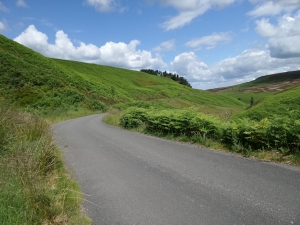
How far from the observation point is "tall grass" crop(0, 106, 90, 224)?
4145 mm

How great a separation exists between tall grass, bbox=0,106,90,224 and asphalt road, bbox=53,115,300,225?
503 mm

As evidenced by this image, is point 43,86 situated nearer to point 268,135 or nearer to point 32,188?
point 268,135

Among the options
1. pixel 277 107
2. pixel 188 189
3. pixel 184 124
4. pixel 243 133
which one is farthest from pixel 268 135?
pixel 277 107

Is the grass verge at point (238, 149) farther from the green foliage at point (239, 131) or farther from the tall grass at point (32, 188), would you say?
the tall grass at point (32, 188)

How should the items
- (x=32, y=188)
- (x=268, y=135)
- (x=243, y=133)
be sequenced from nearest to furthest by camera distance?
1. (x=32, y=188)
2. (x=268, y=135)
3. (x=243, y=133)

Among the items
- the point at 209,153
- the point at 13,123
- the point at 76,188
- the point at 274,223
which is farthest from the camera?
the point at 209,153

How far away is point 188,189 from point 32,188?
3.28 metres

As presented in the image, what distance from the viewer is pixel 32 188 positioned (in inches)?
176

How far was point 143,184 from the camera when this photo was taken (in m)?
6.34

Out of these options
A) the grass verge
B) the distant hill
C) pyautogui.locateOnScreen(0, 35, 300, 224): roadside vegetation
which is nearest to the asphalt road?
the grass verge

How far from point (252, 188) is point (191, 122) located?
6.18 m

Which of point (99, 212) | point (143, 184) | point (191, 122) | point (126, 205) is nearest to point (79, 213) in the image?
point (99, 212)

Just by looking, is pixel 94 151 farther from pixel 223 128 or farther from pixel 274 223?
pixel 274 223

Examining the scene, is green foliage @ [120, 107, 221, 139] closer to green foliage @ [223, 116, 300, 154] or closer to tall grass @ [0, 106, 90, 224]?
green foliage @ [223, 116, 300, 154]
